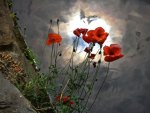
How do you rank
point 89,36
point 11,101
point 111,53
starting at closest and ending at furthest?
point 11,101 → point 111,53 → point 89,36

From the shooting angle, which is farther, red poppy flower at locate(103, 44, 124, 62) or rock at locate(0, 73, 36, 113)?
red poppy flower at locate(103, 44, 124, 62)

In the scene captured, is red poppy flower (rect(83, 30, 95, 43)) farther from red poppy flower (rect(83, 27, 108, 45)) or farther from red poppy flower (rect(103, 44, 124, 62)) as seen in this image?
red poppy flower (rect(103, 44, 124, 62))

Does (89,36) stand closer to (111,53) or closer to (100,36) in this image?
(100,36)

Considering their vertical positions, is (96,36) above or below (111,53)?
above

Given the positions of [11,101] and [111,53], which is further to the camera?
[111,53]

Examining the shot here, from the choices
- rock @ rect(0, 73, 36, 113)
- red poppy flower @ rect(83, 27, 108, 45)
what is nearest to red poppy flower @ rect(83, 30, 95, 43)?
red poppy flower @ rect(83, 27, 108, 45)

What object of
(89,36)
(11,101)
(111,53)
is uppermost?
(89,36)

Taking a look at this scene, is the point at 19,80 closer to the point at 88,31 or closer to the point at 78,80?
the point at 78,80

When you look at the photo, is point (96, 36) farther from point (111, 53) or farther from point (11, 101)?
point (11, 101)

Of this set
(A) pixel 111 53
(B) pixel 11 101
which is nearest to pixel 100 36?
(A) pixel 111 53

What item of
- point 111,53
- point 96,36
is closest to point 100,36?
point 96,36

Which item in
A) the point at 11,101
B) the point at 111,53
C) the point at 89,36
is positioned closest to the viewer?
the point at 11,101

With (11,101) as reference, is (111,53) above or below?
above
